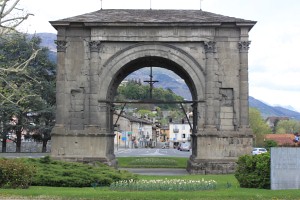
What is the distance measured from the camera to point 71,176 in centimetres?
2130

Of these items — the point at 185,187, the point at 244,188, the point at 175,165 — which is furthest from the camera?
the point at 175,165

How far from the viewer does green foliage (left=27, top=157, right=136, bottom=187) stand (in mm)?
20781

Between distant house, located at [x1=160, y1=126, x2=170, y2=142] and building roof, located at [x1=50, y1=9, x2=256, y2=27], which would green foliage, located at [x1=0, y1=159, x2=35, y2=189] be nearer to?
building roof, located at [x1=50, y1=9, x2=256, y2=27]

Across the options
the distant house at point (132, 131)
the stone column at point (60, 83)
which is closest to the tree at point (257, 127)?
the distant house at point (132, 131)

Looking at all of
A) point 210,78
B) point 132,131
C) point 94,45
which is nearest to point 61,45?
point 94,45

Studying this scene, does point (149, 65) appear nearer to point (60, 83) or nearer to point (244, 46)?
point (60, 83)

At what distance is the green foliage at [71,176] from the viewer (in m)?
20.8

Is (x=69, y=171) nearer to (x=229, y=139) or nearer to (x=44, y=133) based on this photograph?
(x=229, y=139)

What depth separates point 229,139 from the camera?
101 feet

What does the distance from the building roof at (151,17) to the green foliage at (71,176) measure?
36.6 feet

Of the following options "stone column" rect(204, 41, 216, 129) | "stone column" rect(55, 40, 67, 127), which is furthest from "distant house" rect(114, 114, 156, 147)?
"stone column" rect(204, 41, 216, 129)

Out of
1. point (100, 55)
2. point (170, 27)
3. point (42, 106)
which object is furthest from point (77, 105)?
point (42, 106)

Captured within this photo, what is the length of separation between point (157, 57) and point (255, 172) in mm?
12919

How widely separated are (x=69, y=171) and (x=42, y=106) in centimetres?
3407
